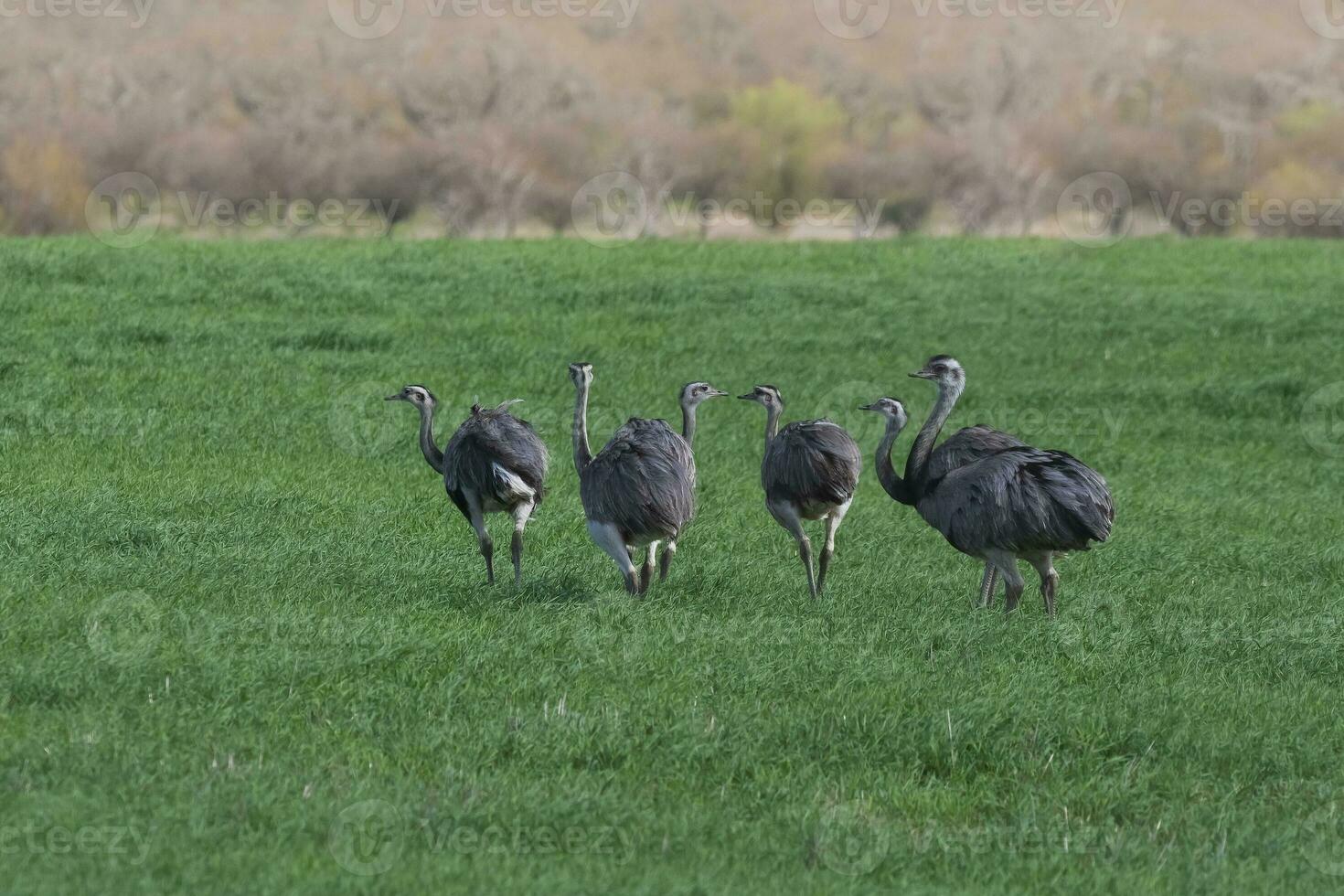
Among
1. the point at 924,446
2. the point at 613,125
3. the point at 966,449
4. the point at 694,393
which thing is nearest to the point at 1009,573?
the point at 924,446

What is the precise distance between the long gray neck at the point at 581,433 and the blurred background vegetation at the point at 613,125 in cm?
3812

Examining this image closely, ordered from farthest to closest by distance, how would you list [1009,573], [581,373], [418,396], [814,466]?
[418,396] → [581,373] → [814,466] → [1009,573]

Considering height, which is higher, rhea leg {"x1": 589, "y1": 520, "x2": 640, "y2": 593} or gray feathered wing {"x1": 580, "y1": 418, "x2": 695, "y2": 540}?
gray feathered wing {"x1": 580, "y1": 418, "x2": 695, "y2": 540}

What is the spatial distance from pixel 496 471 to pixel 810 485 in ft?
7.62

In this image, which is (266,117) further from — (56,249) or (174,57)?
(56,249)

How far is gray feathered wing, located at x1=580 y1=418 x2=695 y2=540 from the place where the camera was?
11.4 m

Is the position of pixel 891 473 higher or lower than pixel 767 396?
lower

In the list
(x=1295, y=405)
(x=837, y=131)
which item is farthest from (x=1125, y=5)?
(x=1295, y=405)

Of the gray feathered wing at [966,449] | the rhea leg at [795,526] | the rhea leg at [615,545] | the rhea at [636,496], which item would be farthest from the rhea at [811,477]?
the rhea leg at [615,545]

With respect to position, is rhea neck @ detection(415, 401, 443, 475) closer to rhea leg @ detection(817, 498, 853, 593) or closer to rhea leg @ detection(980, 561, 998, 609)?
rhea leg @ detection(817, 498, 853, 593)

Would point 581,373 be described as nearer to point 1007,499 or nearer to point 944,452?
point 944,452

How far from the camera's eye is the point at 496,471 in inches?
468

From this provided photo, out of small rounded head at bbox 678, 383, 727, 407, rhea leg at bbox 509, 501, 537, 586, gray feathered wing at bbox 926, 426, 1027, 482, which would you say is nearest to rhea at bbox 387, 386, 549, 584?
rhea leg at bbox 509, 501, 537, 586

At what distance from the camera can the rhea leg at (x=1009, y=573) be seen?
11.8 meters
